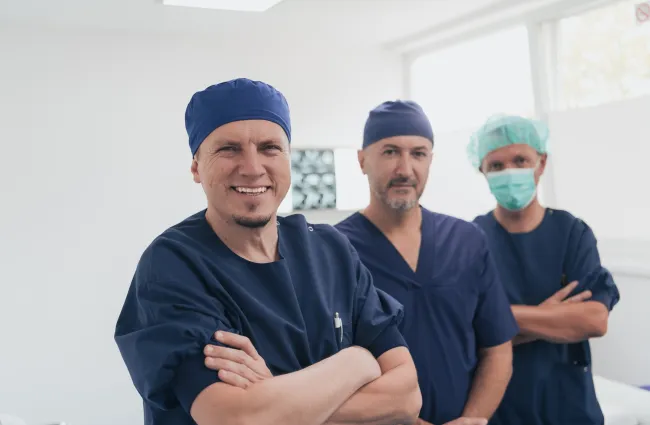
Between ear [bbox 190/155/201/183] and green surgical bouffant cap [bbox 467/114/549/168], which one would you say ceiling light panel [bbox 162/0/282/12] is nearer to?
green surgical bouffant cap [bbox 467/114/549/168]

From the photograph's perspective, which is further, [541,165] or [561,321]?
[541,165]

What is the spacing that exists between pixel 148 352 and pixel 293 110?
3493 mm

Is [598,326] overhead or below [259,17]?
below

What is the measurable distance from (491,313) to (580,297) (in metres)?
0.30

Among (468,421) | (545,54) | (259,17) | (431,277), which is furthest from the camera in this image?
(259,17)

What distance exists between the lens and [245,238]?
125 cm

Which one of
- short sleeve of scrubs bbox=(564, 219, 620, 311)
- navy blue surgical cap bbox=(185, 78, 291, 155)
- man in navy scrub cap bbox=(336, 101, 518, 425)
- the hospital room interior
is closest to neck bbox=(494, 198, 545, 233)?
short sleeve of scrubs bbox=(564, 219, 620, 311)

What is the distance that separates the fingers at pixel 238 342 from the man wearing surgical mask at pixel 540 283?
2.88 feet

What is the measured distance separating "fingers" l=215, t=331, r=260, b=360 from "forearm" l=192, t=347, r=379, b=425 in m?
0.06

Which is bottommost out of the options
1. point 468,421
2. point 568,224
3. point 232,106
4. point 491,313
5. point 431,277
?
point 468,421

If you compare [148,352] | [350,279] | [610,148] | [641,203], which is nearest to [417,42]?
[610,148]

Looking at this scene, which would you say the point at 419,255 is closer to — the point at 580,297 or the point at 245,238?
the point at 580,297

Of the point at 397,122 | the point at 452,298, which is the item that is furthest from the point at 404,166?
the point at 452,298

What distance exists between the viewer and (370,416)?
1.21 metres
